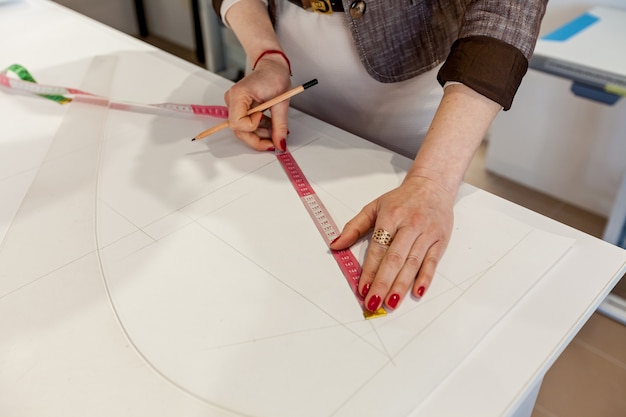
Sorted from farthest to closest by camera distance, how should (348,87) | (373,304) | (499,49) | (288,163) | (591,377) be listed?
(591,377), (348,87), (288,163), (499,49), (373,304)

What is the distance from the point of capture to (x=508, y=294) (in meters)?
0.75

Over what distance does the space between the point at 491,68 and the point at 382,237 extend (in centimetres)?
30

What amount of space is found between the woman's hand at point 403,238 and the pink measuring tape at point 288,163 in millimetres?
16

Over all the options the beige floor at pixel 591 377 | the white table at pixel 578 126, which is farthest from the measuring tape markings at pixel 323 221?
the beige floor at pixel 591 377

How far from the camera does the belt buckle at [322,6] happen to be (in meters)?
1.06

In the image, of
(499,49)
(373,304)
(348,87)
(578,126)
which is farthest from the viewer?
(578,126)

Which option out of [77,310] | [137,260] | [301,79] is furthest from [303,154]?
[77,310]

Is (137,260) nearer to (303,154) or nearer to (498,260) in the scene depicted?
(303,154)

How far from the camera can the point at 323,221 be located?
0.88 metres

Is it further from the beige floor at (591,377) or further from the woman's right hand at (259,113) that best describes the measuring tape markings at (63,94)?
the beige floor at (591,377)

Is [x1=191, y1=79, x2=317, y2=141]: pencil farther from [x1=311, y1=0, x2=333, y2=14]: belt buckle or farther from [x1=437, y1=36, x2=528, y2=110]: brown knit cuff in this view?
[x1=437, y1=36, x2=528, y2=110]: brown knit cuff

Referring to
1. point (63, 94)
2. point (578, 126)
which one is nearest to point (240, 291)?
point (63, 94)

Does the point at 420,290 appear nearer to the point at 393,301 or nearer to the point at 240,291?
the point at 393,301

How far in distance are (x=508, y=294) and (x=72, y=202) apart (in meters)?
0.68
